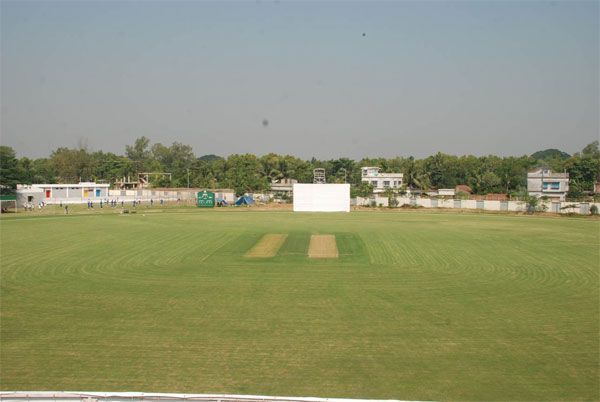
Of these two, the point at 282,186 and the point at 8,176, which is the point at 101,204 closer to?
the point at 8,176

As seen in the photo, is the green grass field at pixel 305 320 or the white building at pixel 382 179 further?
the white building at pixel 382 179

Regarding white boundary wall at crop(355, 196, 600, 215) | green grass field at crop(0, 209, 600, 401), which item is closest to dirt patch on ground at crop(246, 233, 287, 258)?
green grass field at crop(0, 209, 600, 401)

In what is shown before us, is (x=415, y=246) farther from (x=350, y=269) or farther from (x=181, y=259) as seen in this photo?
(x=181, y=259)

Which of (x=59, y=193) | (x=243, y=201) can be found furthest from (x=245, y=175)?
(x=59, y=193)

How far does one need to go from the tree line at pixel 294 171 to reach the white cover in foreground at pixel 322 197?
67.2 feet

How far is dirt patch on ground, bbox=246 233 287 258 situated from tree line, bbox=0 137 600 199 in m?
49.4

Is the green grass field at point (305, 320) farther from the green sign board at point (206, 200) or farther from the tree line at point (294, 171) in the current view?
the tree line at point (294, 171)

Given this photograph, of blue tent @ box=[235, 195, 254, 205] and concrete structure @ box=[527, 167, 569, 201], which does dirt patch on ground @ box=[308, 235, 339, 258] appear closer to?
blue tent @ box=[235, 195, 254, 205]

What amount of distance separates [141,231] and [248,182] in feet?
190

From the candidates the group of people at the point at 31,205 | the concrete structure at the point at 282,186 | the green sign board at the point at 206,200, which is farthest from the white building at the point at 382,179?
the group of people at the point at 31,205

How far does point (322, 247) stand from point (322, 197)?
3354cm

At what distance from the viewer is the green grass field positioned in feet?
39.2

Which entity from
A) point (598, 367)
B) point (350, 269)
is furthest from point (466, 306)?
point (350, 269)

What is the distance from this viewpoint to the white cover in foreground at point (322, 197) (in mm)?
65875
